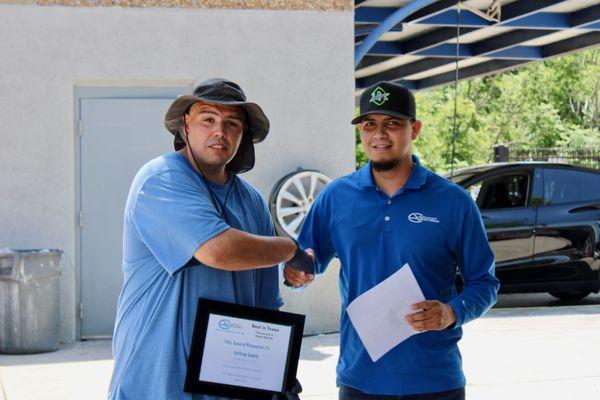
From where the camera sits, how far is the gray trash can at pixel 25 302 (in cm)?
959

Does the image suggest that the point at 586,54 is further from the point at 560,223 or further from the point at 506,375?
the point at 506,375

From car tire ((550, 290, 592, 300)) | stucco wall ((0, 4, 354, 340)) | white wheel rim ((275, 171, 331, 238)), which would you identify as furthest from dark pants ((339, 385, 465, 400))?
car tire ((550, 290, 592, 300))

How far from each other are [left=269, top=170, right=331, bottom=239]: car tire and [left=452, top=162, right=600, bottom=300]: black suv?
2836 millimetres

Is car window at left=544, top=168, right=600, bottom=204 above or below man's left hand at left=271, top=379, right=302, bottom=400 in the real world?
above

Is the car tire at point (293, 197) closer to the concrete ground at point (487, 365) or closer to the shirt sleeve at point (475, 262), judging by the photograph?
the concrete ground at point (487, 365)

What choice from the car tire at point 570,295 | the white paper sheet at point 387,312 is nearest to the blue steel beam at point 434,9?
the car tire at point 570,295

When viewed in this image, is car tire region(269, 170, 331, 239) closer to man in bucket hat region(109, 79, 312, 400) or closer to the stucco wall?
the stucco wall

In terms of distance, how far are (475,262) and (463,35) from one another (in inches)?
456

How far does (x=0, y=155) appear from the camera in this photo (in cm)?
1002

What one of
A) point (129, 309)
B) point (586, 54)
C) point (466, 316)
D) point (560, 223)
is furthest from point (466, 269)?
point (586, 54)

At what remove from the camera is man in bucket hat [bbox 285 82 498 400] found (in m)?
3.69

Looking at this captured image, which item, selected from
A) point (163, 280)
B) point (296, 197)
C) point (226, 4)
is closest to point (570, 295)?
point (296, 197)

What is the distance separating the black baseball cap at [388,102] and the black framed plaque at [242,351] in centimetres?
95

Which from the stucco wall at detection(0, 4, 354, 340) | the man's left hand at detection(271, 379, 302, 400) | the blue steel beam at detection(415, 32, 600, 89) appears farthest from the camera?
the blue steel beam at detection(415, 32, 600, 89)
